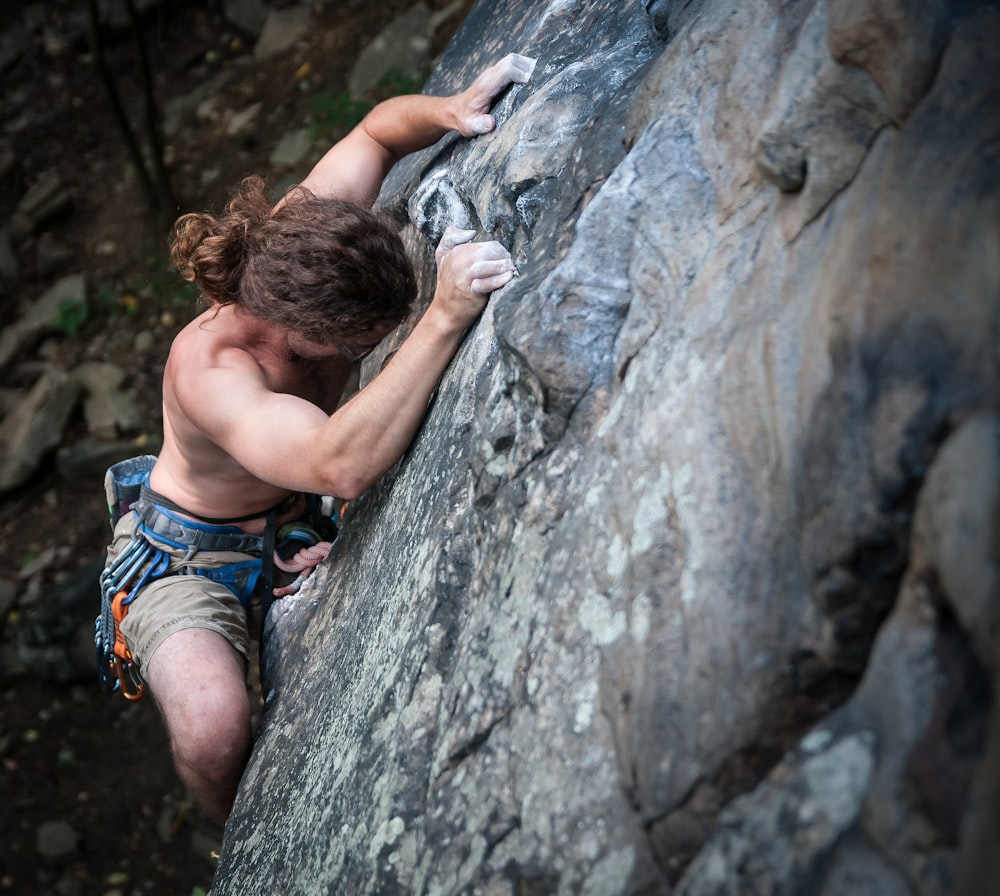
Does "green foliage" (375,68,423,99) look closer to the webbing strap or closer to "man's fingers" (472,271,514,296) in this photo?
the webbing strap

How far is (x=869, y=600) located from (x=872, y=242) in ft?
1.55

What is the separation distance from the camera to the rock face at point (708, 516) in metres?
1.09

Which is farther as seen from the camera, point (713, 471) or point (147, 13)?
point (147, 13)

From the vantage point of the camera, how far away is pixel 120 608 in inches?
126

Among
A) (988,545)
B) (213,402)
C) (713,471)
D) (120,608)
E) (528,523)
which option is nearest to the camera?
(988,545)

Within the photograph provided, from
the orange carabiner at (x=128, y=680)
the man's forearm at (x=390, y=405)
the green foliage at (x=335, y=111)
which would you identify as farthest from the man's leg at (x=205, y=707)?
the green foliage at (x=335, y=111)

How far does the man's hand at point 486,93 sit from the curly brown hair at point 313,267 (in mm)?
415

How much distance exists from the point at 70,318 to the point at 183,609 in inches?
169

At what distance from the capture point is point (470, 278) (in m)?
2.24

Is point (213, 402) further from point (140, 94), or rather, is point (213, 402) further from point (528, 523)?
point (140, 94)

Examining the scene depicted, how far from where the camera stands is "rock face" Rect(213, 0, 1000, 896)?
1093mm

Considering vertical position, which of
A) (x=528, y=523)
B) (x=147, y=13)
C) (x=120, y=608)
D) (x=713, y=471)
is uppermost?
(x=147, y=13)

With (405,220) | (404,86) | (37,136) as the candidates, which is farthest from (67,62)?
(405,220)

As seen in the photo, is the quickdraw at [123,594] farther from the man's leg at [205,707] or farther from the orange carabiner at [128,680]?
the man's leg at [205,707]
